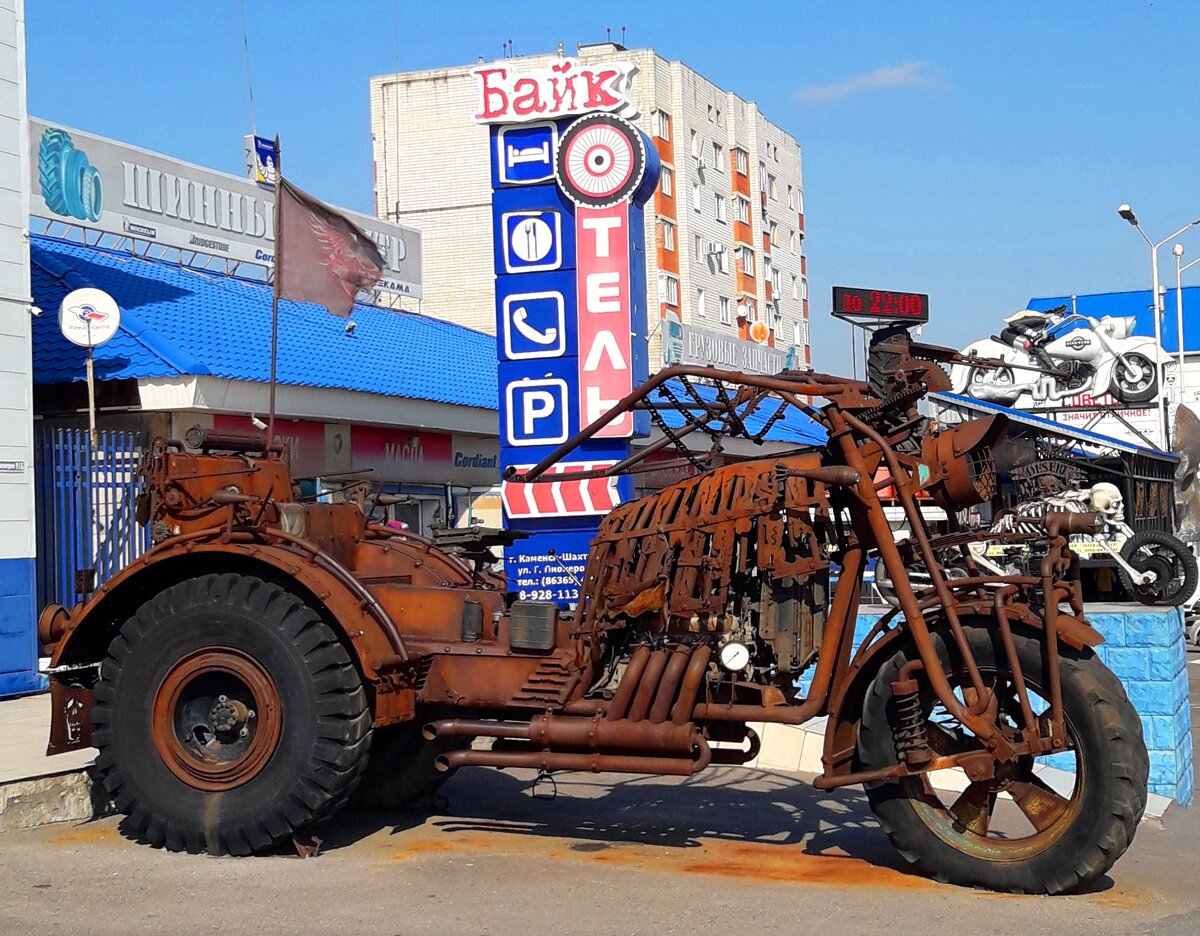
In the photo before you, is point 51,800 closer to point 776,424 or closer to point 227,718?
point 227,718

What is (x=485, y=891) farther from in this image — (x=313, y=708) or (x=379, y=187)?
(x=379, y=187)

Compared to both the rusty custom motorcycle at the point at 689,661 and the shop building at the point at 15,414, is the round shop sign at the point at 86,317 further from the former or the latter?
the rusty custom motorcycle at the point at 689,661

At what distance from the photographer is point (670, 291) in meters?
52.2

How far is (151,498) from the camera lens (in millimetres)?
8023

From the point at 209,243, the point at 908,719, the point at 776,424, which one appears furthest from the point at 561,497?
the point at 776,424

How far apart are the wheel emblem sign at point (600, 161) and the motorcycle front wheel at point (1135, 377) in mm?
26224

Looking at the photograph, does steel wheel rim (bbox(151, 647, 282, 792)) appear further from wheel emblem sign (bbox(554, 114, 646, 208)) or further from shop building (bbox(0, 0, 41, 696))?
wheel emblem sign (bbox(554, 114, 646, 208))

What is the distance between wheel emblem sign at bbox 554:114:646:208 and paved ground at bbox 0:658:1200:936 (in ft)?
23.5

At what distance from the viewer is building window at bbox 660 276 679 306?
51.6 meters

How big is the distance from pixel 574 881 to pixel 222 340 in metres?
10.7

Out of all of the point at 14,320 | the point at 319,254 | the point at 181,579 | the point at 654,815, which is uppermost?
the point at 319,254

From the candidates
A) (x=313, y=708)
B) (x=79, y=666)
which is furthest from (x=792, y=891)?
(x=79, y=666)

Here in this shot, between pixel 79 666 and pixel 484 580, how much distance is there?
91.2 inches

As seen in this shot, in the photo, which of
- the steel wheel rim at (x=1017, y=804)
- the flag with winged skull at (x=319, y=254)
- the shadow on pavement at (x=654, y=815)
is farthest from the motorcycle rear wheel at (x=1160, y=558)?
the steel wheel rim at (x=1017, y=804)
